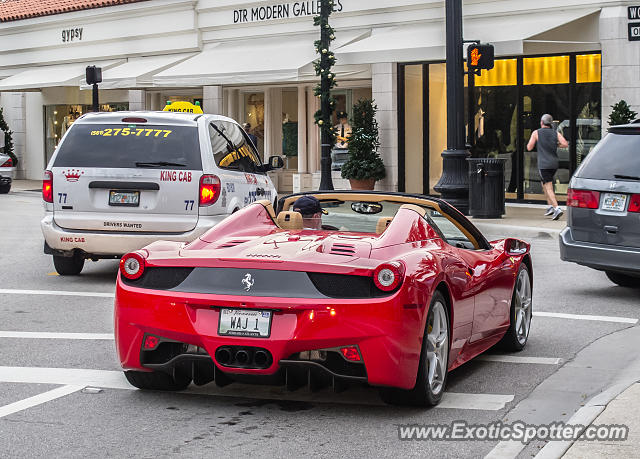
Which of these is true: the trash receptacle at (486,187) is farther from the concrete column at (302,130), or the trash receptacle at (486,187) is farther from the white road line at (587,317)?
the concrete column at (302,130)

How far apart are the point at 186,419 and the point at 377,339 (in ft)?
3.81

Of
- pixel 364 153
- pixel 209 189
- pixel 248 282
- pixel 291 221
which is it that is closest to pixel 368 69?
pixel 364 153

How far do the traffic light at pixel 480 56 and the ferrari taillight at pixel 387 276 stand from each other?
47.2 feet

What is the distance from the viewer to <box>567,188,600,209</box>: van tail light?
11.4m

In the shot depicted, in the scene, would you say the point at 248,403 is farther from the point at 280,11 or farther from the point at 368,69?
the point at 280,11

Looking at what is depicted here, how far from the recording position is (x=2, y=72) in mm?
39656

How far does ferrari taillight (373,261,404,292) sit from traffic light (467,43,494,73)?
14.4m

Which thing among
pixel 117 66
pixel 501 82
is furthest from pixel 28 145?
pixel 501 82

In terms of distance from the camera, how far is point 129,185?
40.4 feet

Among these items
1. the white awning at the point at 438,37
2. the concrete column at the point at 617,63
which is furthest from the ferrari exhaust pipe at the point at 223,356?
the concrete column at the point at 617,63

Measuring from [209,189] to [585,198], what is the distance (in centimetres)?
397

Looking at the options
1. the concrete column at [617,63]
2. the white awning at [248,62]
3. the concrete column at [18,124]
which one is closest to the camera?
the concrete column at [617,63]

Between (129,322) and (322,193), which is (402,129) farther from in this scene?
(129,322)

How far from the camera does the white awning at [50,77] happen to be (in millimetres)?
33656
